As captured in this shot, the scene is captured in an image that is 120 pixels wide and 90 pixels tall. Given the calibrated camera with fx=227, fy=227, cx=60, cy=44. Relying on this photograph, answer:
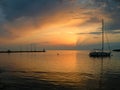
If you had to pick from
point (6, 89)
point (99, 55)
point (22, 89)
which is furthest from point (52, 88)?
point (99, 55)

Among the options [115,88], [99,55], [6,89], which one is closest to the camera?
[6,89]

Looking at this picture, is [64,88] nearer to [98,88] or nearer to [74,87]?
[74,87]

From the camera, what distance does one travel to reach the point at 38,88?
2836 centimetres

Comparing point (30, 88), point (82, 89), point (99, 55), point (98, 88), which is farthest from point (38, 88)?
point (99, 55)

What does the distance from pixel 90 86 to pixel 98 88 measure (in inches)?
51.0

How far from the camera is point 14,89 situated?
A: 88.7 feet

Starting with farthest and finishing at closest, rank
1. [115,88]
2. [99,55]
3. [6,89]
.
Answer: [99,55], [115,88], [6,89]

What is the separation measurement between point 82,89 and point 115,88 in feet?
13.9

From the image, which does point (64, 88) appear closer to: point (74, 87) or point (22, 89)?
point (74, 87)

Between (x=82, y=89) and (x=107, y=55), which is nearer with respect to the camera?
(x=82, y=89)

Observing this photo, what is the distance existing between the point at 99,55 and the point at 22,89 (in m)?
97.9

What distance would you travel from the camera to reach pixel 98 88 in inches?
1137

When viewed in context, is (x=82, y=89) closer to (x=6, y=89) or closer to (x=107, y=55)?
(x=6, y=89)

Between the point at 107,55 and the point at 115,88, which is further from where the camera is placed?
the point at 107,55
